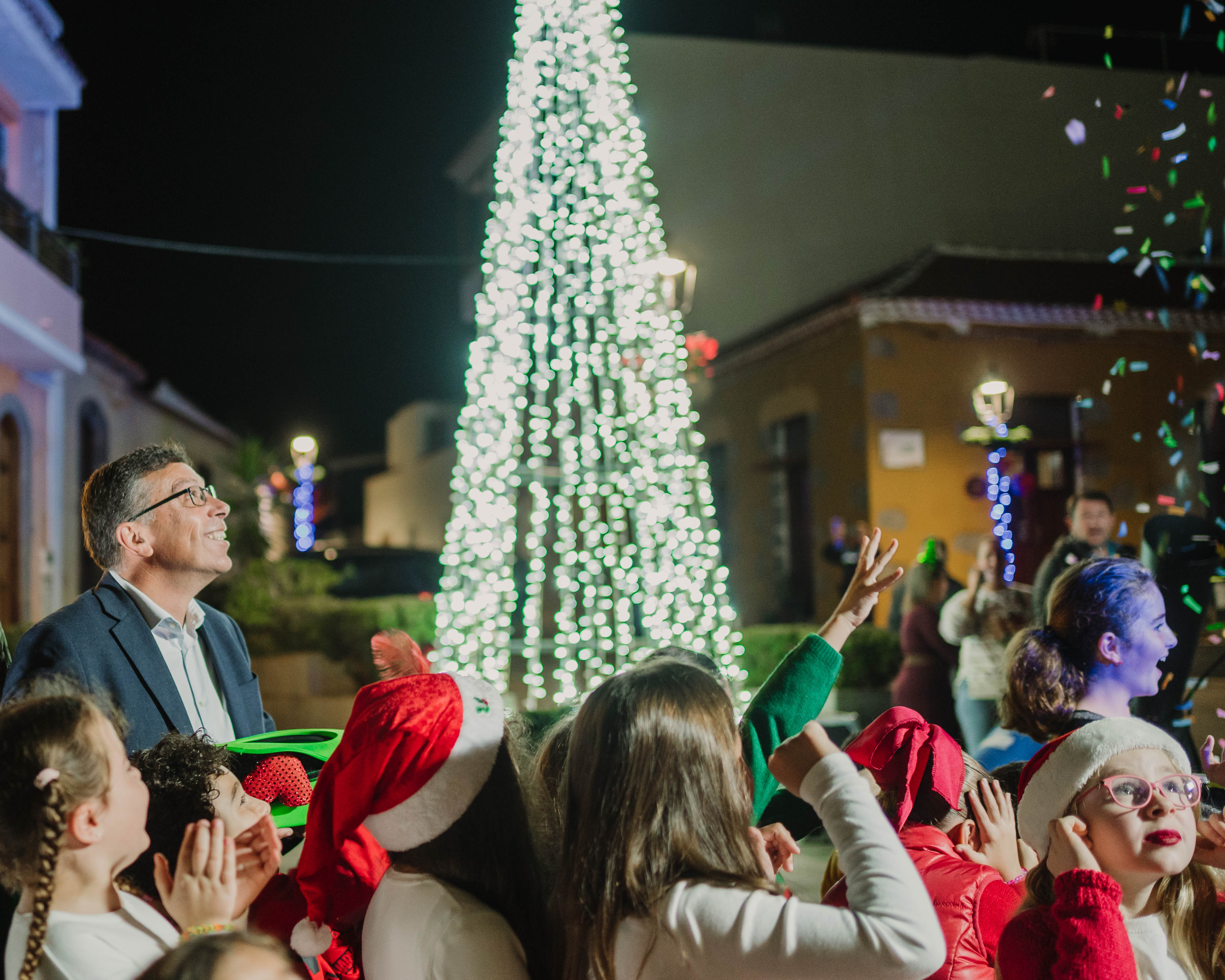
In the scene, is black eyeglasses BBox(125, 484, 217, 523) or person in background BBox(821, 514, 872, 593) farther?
person in background BBox(821, 514, 872, 593)

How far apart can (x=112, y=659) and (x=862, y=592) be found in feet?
5.48

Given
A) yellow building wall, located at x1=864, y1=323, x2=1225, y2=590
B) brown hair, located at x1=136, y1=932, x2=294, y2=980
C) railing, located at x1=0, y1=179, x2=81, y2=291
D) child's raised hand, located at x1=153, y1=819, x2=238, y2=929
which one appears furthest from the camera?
yellow building wall, located at x1=864, y1=323, x2=1225, y2=590

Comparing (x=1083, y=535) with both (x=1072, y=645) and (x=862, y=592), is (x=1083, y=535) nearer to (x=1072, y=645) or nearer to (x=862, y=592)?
(x=1072, y=645)

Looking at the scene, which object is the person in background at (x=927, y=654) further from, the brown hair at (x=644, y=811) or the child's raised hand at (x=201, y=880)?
the child's raised hand at (x=201, y=880)

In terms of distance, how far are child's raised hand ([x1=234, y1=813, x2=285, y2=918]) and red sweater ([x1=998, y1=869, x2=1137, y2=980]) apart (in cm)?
117

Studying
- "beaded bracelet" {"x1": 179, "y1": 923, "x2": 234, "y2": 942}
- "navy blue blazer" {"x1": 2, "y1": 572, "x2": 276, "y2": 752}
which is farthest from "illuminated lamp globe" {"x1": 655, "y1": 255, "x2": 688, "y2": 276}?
"beaded bracelet" {"x1": 179, "y1": 923, "x2": 234, "y2": 942}

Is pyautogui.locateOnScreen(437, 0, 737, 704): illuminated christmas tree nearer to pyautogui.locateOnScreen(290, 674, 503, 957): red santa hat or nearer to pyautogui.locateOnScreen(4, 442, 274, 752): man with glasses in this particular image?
pyautogui.locateOnScreen(4, 442, 274, 752): man with glasses

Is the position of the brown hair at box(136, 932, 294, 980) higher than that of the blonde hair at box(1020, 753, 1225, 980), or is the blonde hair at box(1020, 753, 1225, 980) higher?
the brown hair at box(136, 932, 294, 980)

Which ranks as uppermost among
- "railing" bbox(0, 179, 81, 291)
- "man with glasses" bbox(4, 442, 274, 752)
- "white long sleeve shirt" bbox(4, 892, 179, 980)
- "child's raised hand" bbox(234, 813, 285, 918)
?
"railing" bbox(0, 179, 81, 291)

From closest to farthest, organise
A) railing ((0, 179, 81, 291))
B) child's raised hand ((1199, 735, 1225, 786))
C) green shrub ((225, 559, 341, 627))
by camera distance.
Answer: child's raised hand ((1199, 735, 1225, 786)), green shrub ((225, 559, 341, 627)), railing ((0, 179, 81, 291))

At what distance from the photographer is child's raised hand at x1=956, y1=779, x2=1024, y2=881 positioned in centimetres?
210

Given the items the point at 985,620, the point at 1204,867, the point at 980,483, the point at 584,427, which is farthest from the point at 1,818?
the point at 980,483

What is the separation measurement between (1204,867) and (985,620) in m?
3.24

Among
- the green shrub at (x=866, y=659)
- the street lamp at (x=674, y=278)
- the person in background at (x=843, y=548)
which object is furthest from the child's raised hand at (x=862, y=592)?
the person in background at (x=843, y=548)
